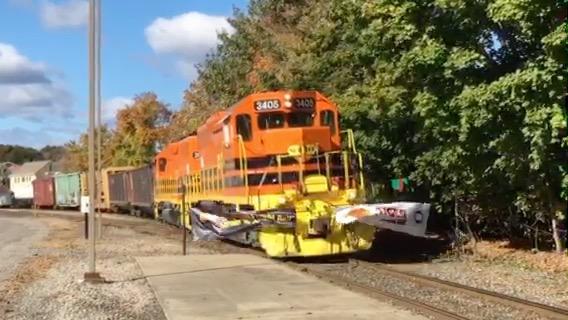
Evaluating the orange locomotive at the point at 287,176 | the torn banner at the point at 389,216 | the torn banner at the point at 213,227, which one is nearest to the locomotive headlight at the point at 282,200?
the orange locomotive at the point at 287,176

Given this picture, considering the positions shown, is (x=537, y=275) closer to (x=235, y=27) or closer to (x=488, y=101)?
(x=488, y=101)

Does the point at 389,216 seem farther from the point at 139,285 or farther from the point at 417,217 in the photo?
the point at 139,285

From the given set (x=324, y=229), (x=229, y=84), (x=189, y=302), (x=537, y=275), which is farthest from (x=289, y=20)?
(x=189, y=302)

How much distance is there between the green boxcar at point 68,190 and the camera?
55062 mm

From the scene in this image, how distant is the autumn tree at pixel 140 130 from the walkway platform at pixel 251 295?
6518 centimetres

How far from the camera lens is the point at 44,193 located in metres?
70.0

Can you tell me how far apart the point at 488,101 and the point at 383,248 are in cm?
776

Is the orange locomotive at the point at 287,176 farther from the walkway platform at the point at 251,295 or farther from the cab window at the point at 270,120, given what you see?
the walkway platform at the point at 251,295

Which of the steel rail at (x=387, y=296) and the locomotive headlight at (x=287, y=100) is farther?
the locomotive headlight at (x=287, y=100)

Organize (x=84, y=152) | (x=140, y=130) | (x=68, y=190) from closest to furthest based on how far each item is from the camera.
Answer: (x=68, y=190), (x=140, y=130), (x=84, y=152)

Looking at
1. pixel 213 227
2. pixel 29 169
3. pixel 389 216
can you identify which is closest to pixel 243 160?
pixel 213 227

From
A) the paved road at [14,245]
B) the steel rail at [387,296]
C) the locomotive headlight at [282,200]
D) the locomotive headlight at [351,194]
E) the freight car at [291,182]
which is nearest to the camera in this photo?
the steel rail at [387,296]

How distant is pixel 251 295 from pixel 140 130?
2873 inches

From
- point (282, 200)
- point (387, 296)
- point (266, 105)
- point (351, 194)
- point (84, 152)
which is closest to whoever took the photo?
point (387, 296)
